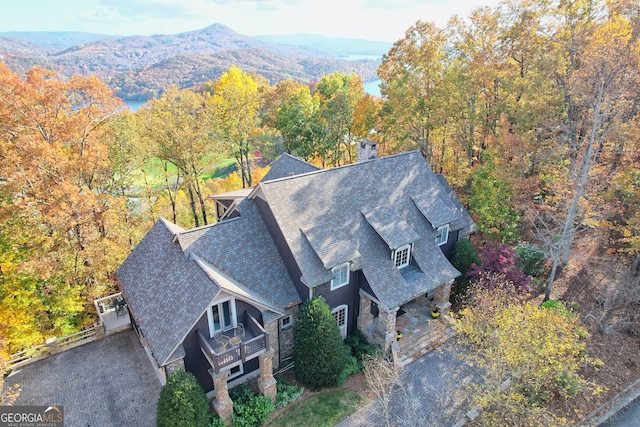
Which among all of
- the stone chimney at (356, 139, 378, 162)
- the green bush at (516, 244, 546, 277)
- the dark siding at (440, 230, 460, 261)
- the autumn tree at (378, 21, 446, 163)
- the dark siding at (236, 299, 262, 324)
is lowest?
the green bush at (516, 244, 546, 277)

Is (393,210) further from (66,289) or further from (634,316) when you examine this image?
(66,289)

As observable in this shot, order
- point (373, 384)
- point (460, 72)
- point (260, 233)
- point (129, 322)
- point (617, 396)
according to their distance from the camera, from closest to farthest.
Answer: point (373, 384) < point (617, 396) < point (260, 233) < point (129, 322) < point (460, 72)

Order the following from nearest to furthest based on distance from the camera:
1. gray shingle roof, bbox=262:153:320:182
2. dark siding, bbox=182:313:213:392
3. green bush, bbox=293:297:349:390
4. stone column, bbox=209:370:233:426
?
stone column, bbox=209:370:233:426 → dark siding, bbox=182:313:213:392 → green bush, bbox=293:297:349:390 → gray shingle roof, bbox=262:153:320:182

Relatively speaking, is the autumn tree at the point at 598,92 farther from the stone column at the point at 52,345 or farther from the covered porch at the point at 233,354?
the stone column at the point at 52,345

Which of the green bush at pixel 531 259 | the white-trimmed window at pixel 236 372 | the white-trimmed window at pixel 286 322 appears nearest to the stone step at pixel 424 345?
the white-trimmed window at pixel 286 322

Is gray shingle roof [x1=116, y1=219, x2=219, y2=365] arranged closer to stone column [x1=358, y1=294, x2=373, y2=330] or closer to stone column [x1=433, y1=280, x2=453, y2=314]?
stone column [x1=358, y1=294, x2=373, y2=330]

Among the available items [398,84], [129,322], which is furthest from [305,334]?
[398,84]

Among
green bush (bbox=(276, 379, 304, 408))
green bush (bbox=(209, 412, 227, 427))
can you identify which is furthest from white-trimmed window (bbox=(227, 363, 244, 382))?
green bush (bbox=(209, 412, 227, 427))
